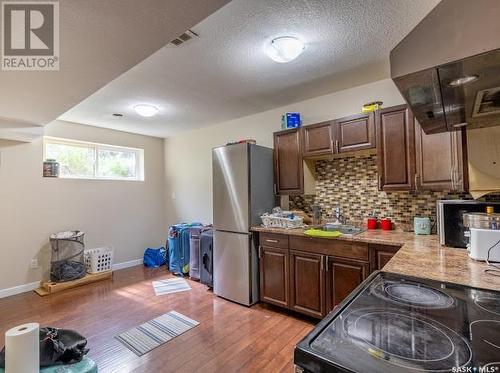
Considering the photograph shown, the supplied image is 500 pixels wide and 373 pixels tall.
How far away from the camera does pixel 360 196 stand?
2.80m

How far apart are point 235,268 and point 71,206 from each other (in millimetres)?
2812

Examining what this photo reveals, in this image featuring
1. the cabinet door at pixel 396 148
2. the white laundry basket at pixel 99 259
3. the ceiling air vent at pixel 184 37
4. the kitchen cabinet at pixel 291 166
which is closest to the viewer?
the ceiling air vent at pixel 184 37

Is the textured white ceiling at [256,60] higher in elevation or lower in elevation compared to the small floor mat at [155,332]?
higher

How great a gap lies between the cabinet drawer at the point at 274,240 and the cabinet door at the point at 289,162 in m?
0.60

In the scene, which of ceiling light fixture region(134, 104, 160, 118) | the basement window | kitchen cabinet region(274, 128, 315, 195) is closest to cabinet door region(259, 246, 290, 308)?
kitchen cabinet region(274, 128, 315, 195)

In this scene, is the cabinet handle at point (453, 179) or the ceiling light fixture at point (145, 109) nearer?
the cabinet handle at point (453, 179)

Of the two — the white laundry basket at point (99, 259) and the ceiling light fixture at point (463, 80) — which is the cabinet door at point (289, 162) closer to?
the ceiling light fixture at point (463, 80)

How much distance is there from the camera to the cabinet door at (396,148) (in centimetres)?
225

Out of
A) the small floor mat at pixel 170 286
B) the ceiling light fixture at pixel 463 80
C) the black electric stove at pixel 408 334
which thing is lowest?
the small floor mat at pixel 170 286

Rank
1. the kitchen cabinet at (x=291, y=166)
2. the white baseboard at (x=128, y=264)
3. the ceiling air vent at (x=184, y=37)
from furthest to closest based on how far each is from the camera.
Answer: the white baseboard at (x=128, y=264)
the kitchen cabinet at (x=291, y=166)
the ceiling air vent at (x=184, y=37)

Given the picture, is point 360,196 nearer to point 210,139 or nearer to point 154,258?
point 210,139

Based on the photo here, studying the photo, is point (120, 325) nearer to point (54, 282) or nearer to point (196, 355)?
point (196, 355)

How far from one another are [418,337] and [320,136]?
2.33m

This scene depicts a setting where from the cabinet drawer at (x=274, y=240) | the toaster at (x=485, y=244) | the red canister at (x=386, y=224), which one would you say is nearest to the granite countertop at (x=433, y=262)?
the toaster at (x=485, y=244)
